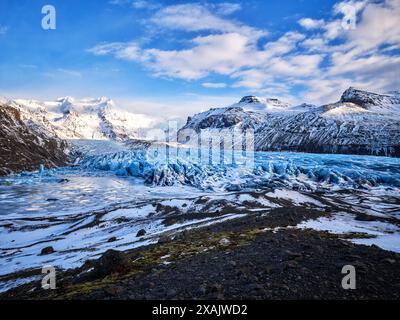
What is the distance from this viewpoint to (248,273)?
29.7 feet

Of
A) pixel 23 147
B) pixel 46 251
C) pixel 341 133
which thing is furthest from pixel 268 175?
pixel 341 133

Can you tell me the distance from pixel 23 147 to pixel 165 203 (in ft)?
344

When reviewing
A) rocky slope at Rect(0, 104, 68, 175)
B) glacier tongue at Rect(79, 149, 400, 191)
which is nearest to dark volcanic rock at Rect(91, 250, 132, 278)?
glacier tongue at Rect(79, 149, 400, 191)

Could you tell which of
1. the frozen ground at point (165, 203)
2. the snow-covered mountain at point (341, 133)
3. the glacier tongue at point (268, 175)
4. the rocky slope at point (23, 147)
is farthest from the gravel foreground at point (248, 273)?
the snow-covered mountain at point (341, 133)

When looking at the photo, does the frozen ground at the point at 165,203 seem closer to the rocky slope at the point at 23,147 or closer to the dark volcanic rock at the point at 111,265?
the dark volcanic rock at the point at 111,265

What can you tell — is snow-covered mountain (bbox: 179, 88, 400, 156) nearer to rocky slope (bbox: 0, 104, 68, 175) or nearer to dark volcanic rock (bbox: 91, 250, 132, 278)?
rocky slope (bbox: 0, 104, 68, 175)

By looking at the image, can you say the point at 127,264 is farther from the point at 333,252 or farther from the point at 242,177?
the point at 242,177

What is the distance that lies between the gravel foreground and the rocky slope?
10400cm

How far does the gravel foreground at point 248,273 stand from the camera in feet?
25.1

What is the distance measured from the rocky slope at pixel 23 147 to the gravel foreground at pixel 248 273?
341 ft

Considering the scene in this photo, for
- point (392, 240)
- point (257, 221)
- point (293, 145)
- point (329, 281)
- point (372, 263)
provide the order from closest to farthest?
point (329, 281), point (372, 263), point (392, 240), point (257, 221), point (293, 145)
